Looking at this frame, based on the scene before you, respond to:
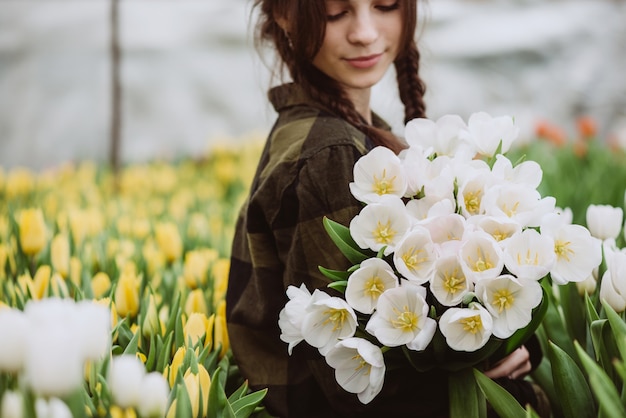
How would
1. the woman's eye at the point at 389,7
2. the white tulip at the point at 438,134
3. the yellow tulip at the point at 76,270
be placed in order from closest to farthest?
the white tulip at the point at 438,134 → the woman's eye at the point at 389,7 → the yellow tulip at the point at 76,270

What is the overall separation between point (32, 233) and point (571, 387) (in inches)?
54.7

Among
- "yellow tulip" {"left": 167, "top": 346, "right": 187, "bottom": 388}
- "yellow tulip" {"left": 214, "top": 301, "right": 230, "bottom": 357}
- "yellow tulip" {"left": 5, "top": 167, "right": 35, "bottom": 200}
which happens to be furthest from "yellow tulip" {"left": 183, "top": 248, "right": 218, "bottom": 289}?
"yellow tulip" {"left": 5, "top": 167, "right": 35, "bottom": 200}

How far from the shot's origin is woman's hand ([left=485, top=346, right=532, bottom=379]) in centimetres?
138

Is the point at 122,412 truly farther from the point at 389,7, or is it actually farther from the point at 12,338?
the point at 389,7

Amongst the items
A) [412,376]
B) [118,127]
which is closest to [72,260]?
[412,376]

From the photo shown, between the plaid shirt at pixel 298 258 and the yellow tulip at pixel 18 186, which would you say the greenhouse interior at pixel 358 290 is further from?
the yellow tulip at pixel 18 186

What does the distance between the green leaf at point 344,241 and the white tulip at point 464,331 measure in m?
0.18

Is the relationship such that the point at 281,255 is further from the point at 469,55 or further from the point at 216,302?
the point at 469,55

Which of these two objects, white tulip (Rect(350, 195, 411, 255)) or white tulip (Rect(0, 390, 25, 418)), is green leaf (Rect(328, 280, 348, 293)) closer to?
white tulip (Rect(350, 195, 411, 255))

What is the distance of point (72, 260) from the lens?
1884mm

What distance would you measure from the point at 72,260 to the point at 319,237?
2.89 feet

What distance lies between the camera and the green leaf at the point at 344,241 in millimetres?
1211

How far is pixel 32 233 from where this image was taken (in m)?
1.90

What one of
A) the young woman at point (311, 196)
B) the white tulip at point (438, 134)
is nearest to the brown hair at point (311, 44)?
the young woman at point (311, 196)
